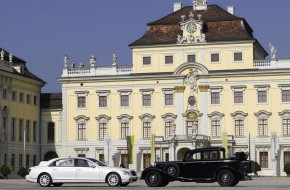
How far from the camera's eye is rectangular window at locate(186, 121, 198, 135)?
68188 mm

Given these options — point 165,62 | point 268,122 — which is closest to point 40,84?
point 165,62

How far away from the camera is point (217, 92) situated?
6806 cm

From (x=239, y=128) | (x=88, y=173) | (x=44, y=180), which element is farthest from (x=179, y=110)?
(x=44, y=180)

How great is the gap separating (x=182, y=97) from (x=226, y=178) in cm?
3611

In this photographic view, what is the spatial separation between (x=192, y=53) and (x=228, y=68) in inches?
133

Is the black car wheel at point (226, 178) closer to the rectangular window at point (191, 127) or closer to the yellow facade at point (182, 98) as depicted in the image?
the yellow facade at point (182, 98)

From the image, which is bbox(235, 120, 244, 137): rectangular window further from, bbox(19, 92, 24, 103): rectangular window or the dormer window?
bbox(19, 92, 24, 103): rectangular window

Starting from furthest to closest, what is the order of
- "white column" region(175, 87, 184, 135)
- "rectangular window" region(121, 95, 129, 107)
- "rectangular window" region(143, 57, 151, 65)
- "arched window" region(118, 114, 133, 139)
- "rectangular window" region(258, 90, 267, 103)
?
"rectangular window" region(121, 95, 129, 107) → "arched window" region(118, 114, 133, 139) → "rectangular window" region(143, 57, 151, 65) → "white column" region(175, 87, 184, 135) → "rectangular window" region(258, 90, 267, 103)

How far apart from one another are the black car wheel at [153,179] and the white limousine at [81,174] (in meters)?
0.73

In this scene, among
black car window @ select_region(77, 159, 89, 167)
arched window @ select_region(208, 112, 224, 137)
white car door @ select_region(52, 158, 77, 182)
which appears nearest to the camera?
white car door @ select_region(52, 158, 77, 182)


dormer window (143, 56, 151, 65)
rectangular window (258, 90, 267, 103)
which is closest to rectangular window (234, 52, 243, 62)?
rectangular window (258, 90, 267, 103)

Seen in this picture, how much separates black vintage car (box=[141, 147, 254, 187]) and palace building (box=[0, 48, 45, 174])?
3390cm

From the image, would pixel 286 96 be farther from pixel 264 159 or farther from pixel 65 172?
pixel 65 172

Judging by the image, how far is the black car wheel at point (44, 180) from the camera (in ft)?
109
